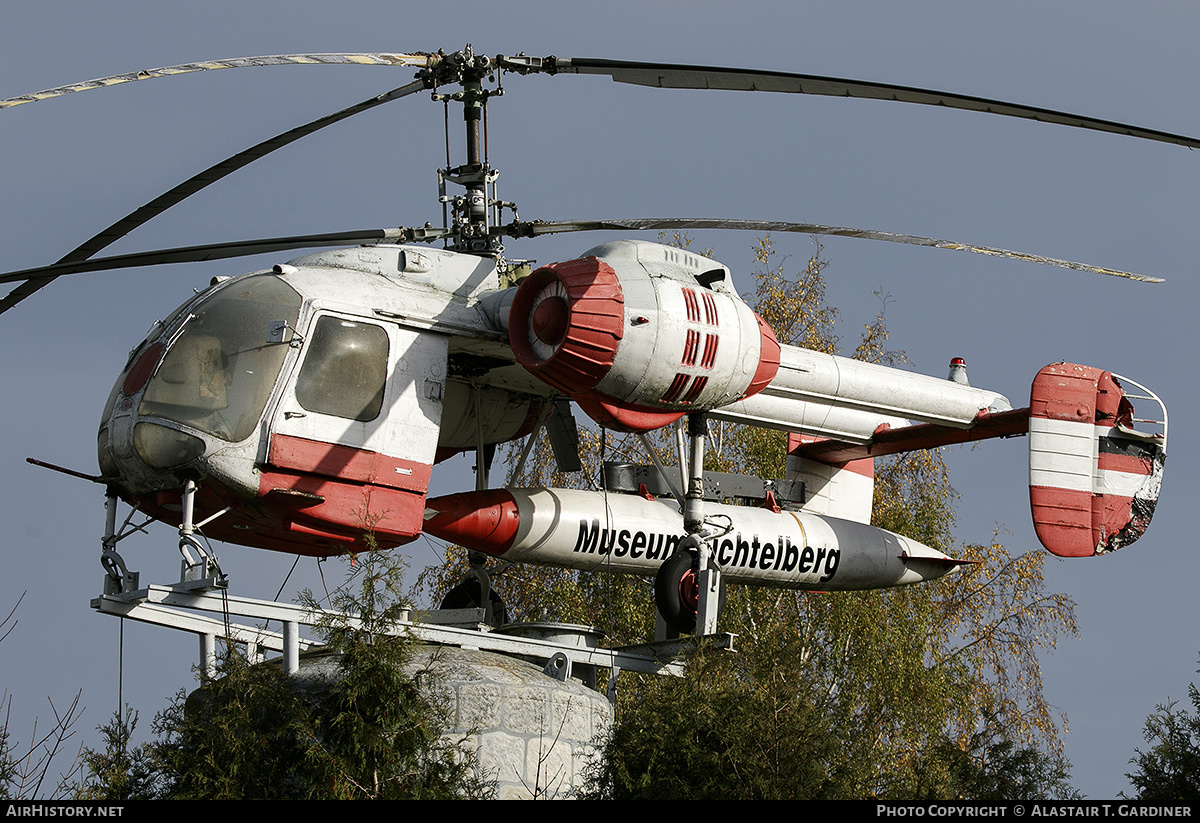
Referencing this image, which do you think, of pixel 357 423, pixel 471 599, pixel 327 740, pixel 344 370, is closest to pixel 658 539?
pixel 471 599

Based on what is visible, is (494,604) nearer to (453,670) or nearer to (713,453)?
(453,670)

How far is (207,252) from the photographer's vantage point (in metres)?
10.6

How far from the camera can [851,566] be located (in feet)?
47.0

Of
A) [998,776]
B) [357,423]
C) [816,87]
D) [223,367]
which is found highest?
[816,87]

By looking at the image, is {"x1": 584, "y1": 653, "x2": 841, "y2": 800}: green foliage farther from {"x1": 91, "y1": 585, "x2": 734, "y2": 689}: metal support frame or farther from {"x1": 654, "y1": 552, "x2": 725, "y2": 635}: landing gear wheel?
{"x1": 654, "y1": 552, "x2": 725, "y2": 635}: landing gear wheel

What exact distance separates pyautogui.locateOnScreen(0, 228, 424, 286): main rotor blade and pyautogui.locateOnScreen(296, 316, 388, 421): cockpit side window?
64cm

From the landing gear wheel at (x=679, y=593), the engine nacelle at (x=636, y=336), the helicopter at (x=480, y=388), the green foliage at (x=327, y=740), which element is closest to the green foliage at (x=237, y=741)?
the green foliage at (x=327, y=740)

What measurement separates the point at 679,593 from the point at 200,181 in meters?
4.87

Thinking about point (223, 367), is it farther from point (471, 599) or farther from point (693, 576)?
point (693, 576)

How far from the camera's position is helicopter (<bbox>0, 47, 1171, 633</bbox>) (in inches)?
394

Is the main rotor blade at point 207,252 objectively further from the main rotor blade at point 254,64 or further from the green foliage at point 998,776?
the green foliage at point 998,776

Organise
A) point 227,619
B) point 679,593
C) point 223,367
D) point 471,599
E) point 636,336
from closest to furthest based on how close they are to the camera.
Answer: point 227,619
point 223,367
point 636,336
point 679,593
point 471,599

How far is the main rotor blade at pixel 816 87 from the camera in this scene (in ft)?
32.1

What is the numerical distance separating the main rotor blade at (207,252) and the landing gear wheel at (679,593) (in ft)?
11.1
